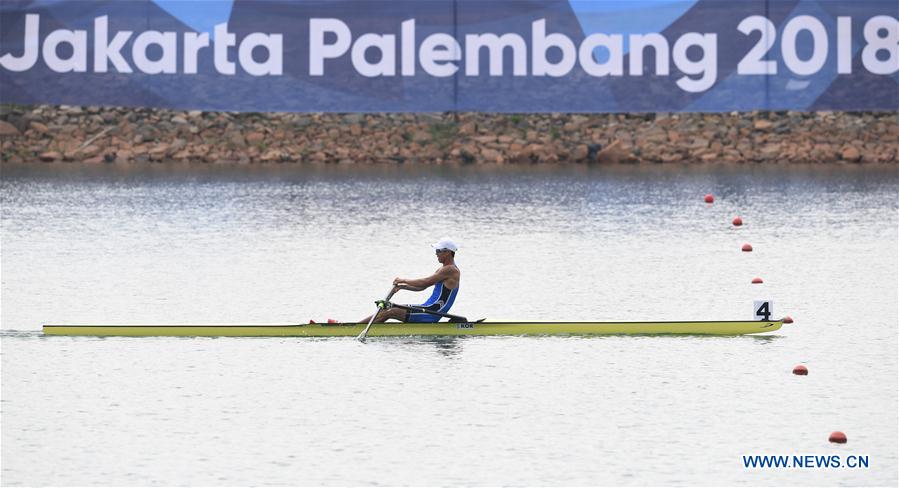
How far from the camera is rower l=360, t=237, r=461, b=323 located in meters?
25.6

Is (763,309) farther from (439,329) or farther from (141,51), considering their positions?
(141,51)

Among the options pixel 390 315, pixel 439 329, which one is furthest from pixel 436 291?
pixel 390 315

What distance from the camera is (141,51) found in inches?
2298

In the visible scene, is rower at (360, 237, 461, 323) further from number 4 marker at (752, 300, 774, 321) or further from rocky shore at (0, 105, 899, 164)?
rocky shore at (0, 105, 899, 164)

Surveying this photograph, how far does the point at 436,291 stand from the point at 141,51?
114 ft

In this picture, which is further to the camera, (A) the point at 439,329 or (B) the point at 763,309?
(B) the point at 763,309

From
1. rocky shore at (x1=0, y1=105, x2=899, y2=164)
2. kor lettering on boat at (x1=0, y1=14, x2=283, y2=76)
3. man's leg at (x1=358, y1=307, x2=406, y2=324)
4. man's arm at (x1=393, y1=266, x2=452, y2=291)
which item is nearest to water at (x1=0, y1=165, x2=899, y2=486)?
man's leg at (x1=358, y1=307, x2=406, y2=324)

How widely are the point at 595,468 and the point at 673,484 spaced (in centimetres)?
96

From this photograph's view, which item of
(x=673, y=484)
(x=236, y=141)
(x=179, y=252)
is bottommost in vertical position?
(x=673, y=484)

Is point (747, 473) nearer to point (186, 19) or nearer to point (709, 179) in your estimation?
point (709, 179)

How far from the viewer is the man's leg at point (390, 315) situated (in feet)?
84.1

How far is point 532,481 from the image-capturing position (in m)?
17.3

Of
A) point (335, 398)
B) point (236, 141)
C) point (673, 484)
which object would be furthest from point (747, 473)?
point (236, 141)

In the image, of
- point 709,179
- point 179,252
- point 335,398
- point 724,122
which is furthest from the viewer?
point 724,122
